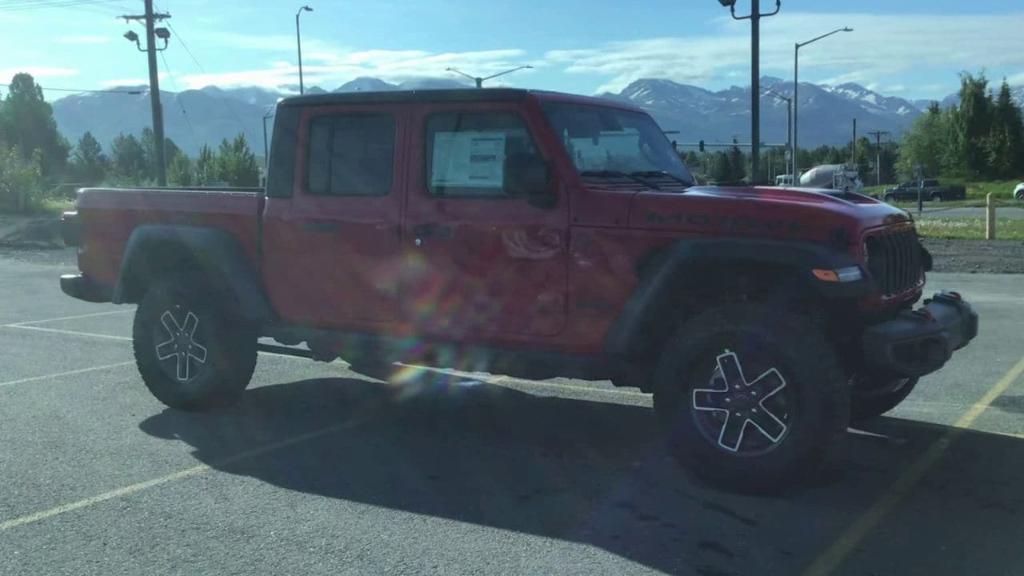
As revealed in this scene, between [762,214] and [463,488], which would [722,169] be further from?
[463,488]

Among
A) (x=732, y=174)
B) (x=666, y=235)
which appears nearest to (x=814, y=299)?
(x=666, y=235)

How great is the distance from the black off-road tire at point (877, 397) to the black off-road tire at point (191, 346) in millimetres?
3990

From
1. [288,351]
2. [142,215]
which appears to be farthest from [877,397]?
[142,215]

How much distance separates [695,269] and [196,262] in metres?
3.65

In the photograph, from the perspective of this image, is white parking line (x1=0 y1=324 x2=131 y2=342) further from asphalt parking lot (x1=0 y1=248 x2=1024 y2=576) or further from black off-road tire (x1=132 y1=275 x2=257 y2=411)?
black off-road tire (x1=132 y1=275 x2=257 y2=411)

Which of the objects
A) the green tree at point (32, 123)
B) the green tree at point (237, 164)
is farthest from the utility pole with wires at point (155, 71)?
the green tree at point (32, 123)

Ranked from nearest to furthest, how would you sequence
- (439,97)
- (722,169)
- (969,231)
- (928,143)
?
(439,97)
(722,169)
(969,231)
(928,143)

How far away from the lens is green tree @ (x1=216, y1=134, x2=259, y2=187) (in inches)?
2208

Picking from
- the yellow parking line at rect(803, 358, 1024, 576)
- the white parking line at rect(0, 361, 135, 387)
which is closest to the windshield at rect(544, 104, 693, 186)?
the yellow parking line at rect(803, 358, 1024, 576)

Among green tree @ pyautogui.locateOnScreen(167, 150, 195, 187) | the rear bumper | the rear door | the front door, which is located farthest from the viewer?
green tree @ pyautogui.locateOnScreen(167, 150, 195, 187)

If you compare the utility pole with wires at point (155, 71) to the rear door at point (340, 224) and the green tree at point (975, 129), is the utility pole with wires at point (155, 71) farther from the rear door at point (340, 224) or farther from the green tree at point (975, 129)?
the green tree at point (975, 129)

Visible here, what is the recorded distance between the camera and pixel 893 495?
5.30m

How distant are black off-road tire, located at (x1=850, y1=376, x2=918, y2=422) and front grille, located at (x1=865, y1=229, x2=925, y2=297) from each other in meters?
0.69

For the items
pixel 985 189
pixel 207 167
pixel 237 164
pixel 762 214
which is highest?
pixel 237 164
